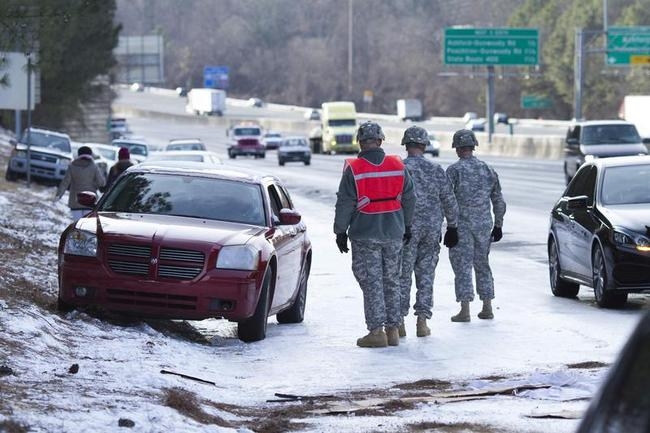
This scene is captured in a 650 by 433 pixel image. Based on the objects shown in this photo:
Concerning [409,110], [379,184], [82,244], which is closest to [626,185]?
[379,184]

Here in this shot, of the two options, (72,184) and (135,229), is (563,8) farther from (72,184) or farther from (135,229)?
(135,229)

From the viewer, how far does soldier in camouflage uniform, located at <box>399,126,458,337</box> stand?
44.1ft

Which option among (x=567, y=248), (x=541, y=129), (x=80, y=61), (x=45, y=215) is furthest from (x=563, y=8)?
(x=567, y=248)

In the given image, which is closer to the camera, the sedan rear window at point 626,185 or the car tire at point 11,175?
the sedan rear window at point 626,185

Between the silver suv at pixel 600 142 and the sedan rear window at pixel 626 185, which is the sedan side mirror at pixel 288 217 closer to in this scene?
the sedan rear window at pixel 626 185

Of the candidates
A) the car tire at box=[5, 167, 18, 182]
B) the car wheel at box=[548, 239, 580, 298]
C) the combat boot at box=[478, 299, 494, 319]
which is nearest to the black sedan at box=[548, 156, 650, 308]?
the car wheel at box=[548, 239, 580, 298]

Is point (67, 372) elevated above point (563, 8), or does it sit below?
below

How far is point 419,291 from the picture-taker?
1359cm

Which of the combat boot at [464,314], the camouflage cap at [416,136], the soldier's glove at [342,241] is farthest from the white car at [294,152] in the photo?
the soldier's glove at [342,241]

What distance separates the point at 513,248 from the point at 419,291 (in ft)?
34.8

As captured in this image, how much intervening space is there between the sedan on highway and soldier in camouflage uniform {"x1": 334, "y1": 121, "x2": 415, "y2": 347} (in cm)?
76

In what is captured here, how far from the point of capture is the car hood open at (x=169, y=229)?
12.8 metres

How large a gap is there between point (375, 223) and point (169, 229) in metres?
1.63

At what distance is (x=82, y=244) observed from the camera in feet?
42.6
